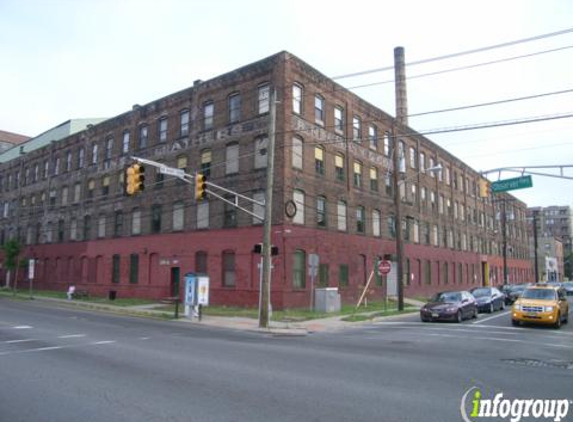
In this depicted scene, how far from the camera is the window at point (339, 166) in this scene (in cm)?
3106

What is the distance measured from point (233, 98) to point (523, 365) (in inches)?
929

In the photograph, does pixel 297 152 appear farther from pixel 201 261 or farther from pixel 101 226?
pixel 101 226

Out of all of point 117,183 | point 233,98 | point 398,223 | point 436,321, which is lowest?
point 436,321

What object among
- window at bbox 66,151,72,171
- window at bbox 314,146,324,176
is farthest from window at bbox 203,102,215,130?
window at bbox 66,151,72,171

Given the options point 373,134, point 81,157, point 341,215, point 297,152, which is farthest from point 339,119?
point 81,157

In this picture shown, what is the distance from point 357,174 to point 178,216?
12821 millimetres

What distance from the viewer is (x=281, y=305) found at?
25.2m

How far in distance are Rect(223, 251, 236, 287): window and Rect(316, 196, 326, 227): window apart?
5.63 m

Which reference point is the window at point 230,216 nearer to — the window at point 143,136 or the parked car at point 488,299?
the window at point 143,136

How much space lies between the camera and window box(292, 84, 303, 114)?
1085 inches

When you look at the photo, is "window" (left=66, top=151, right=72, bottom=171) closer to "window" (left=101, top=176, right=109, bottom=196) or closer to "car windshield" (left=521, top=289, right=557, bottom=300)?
"window" (left=101, top=176, right=109, bottom=196)

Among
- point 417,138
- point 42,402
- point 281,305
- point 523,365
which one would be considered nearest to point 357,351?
point 523,365

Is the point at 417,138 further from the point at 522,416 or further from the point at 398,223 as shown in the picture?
the point at 522,416

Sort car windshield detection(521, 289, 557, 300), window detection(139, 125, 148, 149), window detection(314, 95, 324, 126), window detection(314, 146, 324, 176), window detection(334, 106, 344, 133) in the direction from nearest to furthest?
car windshield detection(521, 289, 557, 300) → window detection(314, 146, 324, 176) → window detection(314, 95, 324, 126) → window detection(334, 106, 344, 133) → window detection(139, 125, 148, 149)
